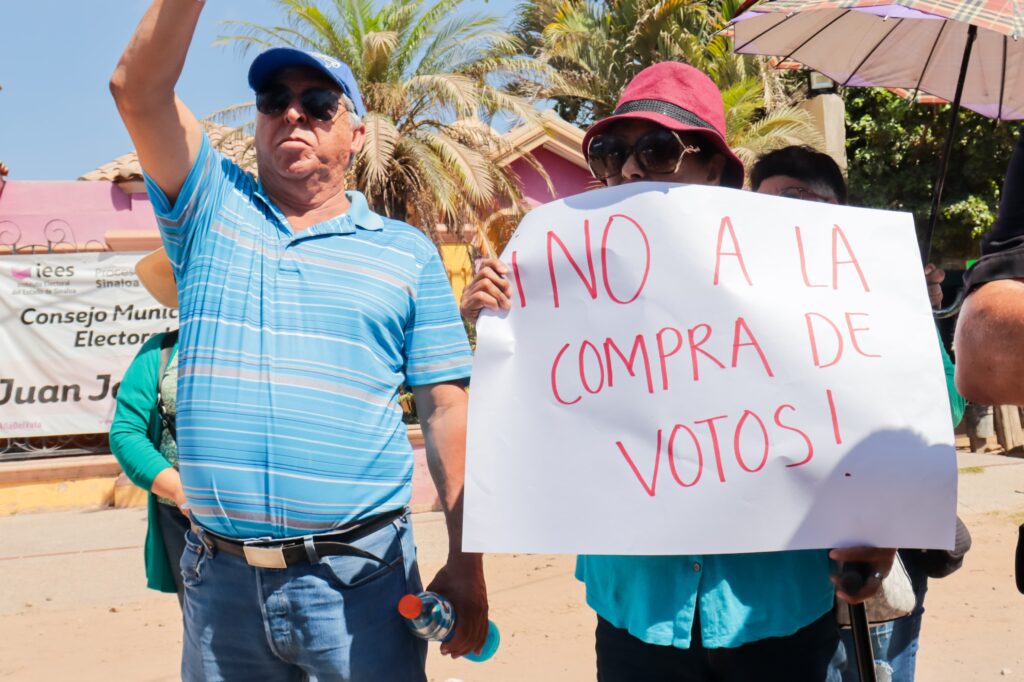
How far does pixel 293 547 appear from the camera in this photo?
1.99m

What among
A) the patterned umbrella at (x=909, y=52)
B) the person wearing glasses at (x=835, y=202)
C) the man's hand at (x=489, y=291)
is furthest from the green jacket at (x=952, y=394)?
the man's hand at (x=489, y=291)

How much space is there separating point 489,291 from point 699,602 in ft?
2.38

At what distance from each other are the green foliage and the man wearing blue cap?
52.0 feet

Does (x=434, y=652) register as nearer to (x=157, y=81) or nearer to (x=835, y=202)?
(x=835, y=202)

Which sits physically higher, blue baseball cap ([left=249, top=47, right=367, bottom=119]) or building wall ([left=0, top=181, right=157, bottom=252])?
building wall ([left=0, top=181, right=157, bottom=252])

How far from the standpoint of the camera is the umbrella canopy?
3.01 metres

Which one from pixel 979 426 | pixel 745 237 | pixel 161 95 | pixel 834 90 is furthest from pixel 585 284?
pixel 979 426

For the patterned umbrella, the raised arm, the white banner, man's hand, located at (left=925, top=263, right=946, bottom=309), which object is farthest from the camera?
the white banner

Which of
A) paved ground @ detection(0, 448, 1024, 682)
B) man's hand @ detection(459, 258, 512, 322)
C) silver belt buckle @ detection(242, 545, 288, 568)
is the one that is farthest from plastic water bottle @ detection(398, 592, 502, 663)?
paved ground @ detection(0, 448, 1024, 682)

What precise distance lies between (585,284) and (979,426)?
12631 mm

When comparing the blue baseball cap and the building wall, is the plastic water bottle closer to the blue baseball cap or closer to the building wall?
the blue baseball cap

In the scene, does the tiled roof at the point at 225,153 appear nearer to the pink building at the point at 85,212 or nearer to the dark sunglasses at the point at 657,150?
the pink building at the point at 85,212

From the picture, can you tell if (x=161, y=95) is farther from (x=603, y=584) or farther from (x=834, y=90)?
(x=834, y=90)

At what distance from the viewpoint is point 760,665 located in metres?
1.79
